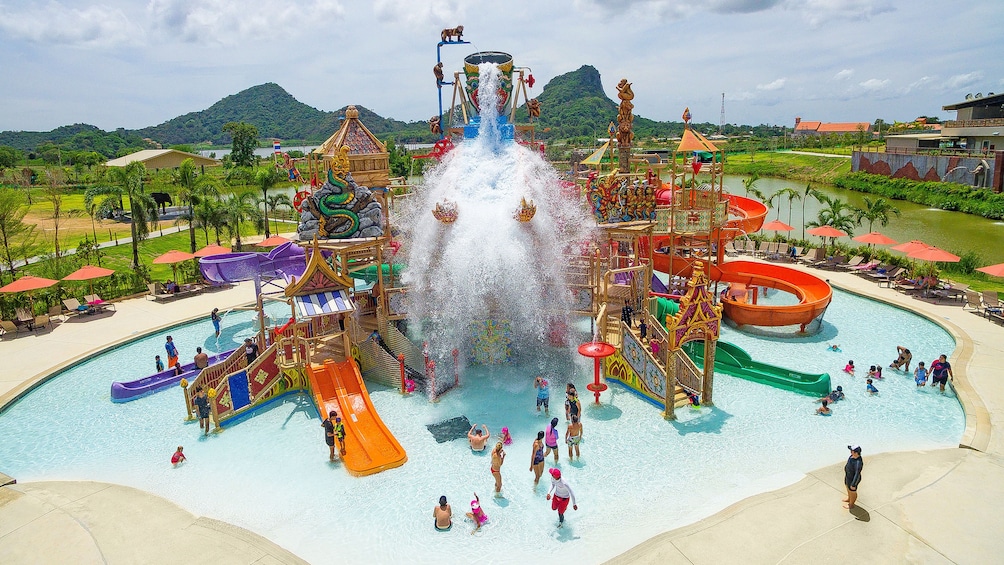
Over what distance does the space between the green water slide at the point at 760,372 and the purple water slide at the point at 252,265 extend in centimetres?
1454

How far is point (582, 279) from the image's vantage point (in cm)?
2086

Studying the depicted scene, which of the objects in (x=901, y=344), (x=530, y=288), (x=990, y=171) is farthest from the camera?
(x=990, y=171)

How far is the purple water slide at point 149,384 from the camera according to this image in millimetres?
18000

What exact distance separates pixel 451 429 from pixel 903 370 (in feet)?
44.7

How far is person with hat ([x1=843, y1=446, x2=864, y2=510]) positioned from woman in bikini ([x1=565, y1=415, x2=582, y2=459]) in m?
5.41

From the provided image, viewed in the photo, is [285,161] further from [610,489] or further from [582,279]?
[610,489]

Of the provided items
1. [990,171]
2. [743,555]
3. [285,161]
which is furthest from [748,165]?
[743,555]

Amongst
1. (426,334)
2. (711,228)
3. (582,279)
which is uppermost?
(711,228)

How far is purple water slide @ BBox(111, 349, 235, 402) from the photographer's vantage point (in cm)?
1800

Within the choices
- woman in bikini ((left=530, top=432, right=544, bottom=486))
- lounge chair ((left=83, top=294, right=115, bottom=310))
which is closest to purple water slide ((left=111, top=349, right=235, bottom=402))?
lounge chair ((left=83, top=294, right=115, bottom=310))

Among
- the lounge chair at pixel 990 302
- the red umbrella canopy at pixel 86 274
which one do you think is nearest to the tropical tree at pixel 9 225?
the red umbrella canopy at pixel 86 274

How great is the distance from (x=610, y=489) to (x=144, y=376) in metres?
15.8

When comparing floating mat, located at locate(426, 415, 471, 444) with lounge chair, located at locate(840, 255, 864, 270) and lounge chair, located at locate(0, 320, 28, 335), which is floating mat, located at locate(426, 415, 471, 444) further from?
lounge chair, located at locate(840, 255, 864, 270)

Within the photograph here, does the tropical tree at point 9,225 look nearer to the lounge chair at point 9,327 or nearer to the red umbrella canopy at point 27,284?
the red umbrella canopy at point 27,284
